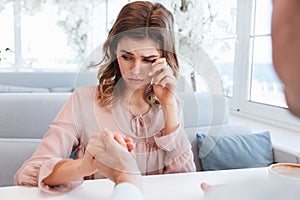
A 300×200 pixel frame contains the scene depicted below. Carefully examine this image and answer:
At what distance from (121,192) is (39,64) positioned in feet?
12.0

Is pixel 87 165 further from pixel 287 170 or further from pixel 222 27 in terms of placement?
pixel 222 27

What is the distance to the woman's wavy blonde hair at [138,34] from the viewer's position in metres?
0.55

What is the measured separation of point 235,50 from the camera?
2033 millimetres

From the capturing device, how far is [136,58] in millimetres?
546

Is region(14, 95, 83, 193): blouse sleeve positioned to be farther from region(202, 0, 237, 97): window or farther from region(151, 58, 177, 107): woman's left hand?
region(202, 0, 237, 97): window

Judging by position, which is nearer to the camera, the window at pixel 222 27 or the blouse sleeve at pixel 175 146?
the blouse sleeve at pixel 175 146

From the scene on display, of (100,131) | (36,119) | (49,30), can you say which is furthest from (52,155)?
(49,30)

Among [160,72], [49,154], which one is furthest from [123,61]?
[49,154]

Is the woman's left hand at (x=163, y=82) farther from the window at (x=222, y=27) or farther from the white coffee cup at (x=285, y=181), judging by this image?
the window at (x=222, y=27)

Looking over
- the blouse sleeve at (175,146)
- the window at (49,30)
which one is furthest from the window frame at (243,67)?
the window at (49,30)

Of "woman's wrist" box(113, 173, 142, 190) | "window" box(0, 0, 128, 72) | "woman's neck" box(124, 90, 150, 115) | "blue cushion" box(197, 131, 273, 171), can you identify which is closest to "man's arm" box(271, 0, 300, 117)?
"woman's wrist" box(113, 173, 142, 190)

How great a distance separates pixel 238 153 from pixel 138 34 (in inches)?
33.6

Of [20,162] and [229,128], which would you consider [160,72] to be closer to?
[20,162]

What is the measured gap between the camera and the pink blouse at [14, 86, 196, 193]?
0.65 m
